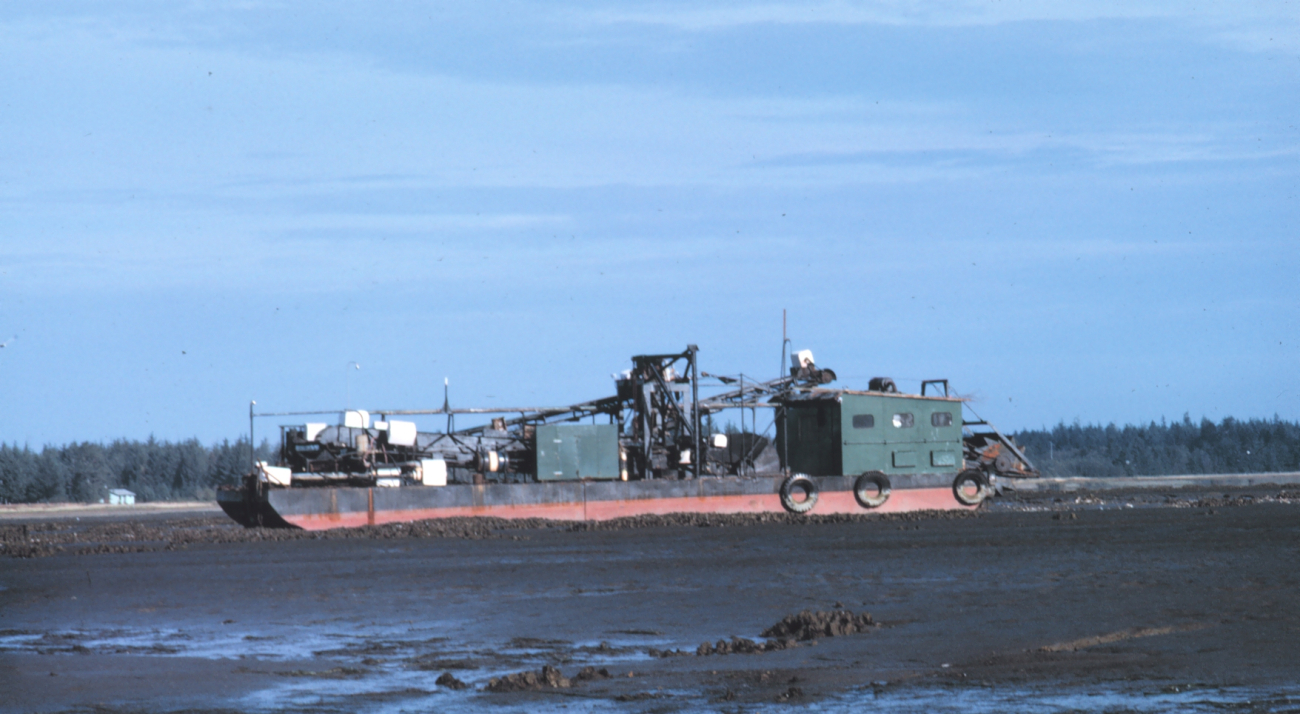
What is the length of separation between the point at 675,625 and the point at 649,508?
28086 mm

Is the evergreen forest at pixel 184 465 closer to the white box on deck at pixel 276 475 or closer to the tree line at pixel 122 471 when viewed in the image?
the tree line at pixel 122 471

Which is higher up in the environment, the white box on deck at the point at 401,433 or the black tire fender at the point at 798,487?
the white box on deck at the point at 401,433

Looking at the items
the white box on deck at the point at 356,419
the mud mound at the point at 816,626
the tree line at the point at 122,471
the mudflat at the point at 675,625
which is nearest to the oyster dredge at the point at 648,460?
the white box on deck at the point at 356,419

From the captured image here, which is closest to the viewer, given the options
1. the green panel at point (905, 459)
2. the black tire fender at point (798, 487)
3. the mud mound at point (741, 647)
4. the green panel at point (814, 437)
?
the mud mound at point (741, 647)

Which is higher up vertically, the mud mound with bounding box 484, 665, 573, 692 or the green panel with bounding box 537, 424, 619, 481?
the green panel with bounding box 537, 424, 619, 481

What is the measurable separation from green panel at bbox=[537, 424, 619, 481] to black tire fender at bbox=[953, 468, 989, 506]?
12.0 metres

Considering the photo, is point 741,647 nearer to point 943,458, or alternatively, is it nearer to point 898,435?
point 898,435

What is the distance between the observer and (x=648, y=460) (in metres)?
46.4

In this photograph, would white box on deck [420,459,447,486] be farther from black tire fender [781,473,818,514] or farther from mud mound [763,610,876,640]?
mud mound [763,610,876,640]

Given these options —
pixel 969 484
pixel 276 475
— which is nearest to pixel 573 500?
Answer: pixel 276 475

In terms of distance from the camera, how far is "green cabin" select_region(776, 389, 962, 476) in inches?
1847

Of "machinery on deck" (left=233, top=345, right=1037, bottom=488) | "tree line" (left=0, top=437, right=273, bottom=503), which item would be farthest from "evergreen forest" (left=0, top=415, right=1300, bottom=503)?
"machinery on deck" (left=233, top=345, right=1037, bottom=488)

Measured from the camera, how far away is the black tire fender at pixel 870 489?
151 ft

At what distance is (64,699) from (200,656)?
289 centimetres
